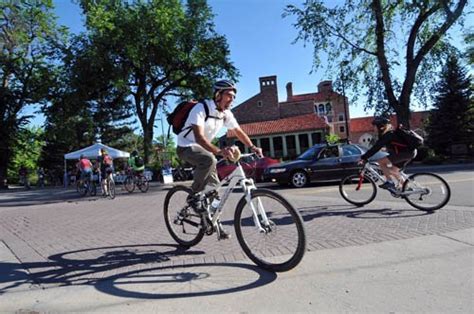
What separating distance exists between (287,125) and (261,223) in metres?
56.1

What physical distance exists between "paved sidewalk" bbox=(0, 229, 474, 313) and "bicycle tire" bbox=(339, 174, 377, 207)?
3754mm

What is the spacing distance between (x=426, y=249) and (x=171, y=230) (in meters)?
3.21

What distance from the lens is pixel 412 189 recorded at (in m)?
7.68

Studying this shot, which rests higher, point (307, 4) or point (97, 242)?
point (307, 4)

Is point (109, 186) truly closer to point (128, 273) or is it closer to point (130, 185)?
point (130, 185)

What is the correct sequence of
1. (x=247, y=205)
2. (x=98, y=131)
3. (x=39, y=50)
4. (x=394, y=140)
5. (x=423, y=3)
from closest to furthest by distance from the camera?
(x=247, y=205) < (x=394, y=140) < (x=423, y=3) < (x=39, y=50) < (x=98, y=131)

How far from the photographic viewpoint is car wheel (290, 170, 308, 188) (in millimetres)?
15445

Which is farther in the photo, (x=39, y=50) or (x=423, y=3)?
(x=39, y=50)

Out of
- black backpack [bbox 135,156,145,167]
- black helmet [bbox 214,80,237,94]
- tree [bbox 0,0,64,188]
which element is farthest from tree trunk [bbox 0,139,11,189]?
black helmet [bbox 214,80,237,94]

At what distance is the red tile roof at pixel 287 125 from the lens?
190 ft

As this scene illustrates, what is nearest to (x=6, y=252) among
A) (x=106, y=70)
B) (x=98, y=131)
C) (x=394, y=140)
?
(x=394, y=140)

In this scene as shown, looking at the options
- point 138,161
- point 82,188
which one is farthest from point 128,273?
point 82,188

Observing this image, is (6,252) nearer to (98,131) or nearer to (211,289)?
(211,289)

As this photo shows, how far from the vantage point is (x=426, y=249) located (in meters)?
4.69
